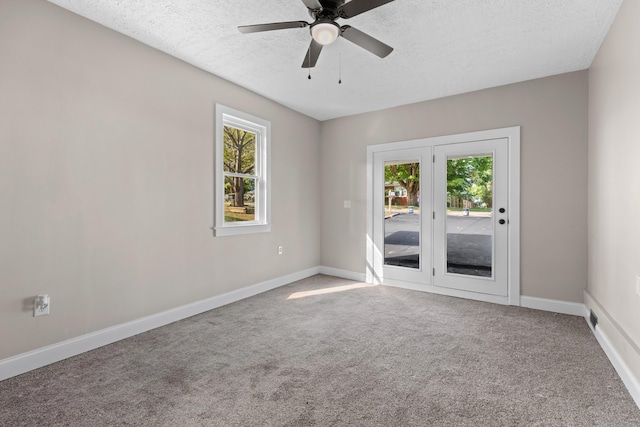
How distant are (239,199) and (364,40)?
2.52 metres

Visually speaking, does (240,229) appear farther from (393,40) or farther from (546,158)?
(546,158)

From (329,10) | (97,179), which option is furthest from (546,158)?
(97,179)

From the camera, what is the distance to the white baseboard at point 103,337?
2.20 meters

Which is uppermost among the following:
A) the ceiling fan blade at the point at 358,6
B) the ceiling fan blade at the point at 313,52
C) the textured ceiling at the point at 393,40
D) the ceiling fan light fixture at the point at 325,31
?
the textured ceiling at the point at 393,40

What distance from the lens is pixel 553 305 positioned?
11.5 ft

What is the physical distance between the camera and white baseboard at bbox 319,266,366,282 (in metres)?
4.96

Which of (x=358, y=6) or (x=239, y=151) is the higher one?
(x=358, y=6)

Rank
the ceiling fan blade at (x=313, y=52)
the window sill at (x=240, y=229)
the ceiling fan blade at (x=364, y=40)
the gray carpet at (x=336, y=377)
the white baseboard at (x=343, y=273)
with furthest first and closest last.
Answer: the white baseboard at (x=343, y=273)
the window sill at (x=240, y=229)
the ceiling fan blade at (x=313, y=52)
the ceiling fan blade at (x=364, y=40)
the gray carpet at (x=336, y=377)

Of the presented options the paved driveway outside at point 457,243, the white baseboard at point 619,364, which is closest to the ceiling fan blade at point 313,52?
the paved driveway outside at point 457,243

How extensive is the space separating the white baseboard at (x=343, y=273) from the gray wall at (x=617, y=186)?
2735 millimetres

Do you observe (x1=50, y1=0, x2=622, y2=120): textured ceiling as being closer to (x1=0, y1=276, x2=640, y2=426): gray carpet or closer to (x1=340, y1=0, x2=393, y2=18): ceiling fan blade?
(x1=340, y1=0, x2=393, y2=18): ceiling fan blade

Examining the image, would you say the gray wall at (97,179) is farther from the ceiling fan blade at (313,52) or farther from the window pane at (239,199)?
the ceiling fan blade at (313,52)

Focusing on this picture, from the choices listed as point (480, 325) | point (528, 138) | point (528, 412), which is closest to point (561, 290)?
point (480, 325)

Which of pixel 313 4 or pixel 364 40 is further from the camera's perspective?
pixel 364 40
